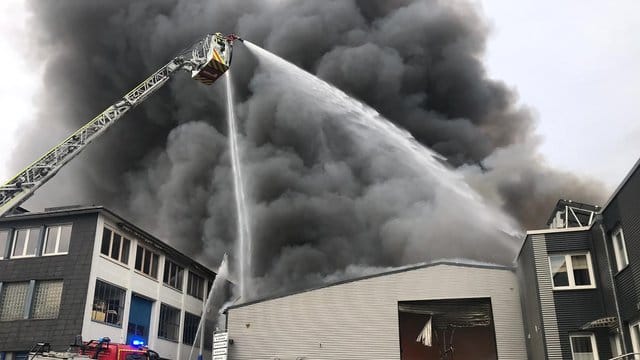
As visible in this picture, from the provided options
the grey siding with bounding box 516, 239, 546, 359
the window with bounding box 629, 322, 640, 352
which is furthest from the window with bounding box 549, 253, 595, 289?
the window with bounding box 629, 322, 640, 352

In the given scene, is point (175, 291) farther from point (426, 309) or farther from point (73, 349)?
point (73, 349)

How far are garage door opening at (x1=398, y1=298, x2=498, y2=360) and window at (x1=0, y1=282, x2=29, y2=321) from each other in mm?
17762

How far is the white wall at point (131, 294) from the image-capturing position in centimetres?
2875

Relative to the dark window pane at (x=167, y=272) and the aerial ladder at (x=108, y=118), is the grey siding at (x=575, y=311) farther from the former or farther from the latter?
the dark window pane at (x=167, y=272)

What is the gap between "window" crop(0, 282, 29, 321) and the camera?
94.3 feet

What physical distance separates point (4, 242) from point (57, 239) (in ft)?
9.26

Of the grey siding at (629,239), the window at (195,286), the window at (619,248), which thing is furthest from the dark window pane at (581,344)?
the window at (195,286)

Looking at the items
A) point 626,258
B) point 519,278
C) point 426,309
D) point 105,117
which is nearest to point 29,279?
point 105,117

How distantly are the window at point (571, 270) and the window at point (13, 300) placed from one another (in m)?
23.0

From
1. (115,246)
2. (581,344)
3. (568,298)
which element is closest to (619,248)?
(568,298)

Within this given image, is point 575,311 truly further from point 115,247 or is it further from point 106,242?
point 115,247

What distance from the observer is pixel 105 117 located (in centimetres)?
2412

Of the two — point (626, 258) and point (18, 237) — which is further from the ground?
point (18, 237)

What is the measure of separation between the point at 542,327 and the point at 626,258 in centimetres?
483
